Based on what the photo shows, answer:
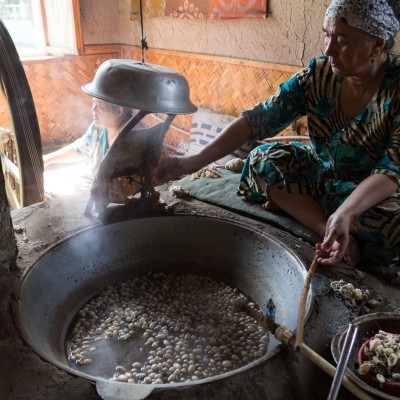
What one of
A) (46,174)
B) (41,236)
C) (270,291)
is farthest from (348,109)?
(46,174)

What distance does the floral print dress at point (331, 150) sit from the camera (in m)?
1.85

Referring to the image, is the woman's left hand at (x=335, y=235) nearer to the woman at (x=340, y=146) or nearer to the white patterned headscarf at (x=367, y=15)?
the woman at (x=340, y=146)

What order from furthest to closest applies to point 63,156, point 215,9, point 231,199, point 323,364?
point 215,9 < point 63,156 < point 231,199 < point 323,364

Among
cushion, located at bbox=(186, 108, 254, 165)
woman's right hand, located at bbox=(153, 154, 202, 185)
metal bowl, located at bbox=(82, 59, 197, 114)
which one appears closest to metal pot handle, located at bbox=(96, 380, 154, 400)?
metal bowl, located at bbox=(82, 59, 197, 114)

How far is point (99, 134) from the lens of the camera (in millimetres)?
3047

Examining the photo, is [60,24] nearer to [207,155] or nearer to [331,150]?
[207,155]

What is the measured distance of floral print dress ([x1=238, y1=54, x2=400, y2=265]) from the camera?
6.07 ft

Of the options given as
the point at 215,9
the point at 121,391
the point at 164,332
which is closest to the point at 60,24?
the point at 215,9

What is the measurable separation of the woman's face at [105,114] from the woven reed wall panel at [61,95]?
3.00 metres

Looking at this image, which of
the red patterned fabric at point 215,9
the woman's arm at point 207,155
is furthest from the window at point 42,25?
the woman's arm at point 207,155

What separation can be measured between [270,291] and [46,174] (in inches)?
132

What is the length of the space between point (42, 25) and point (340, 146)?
16.1ft

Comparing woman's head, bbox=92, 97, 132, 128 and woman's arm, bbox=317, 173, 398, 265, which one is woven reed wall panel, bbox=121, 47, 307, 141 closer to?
woman's head, bbox=92, 97, 132, 128

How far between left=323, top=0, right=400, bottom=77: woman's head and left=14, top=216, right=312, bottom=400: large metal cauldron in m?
0.85
